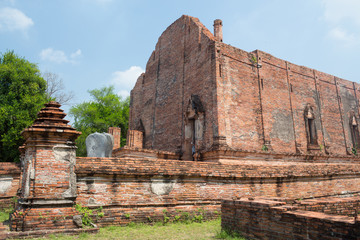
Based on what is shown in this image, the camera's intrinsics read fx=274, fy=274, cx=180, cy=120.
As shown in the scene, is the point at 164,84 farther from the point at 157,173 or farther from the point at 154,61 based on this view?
the point at 157,173

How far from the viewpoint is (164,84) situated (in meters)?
16.4

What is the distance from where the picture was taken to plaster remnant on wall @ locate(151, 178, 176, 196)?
6.44 meters

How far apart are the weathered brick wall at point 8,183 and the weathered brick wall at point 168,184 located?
20.7ft

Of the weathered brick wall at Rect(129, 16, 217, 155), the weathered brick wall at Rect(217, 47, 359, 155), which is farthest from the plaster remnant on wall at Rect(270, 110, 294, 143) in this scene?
the weathered brick wall at Rect(129, 16, 217, 155)

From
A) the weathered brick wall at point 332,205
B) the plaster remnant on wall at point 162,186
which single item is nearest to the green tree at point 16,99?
the plaster remnant on wall at point 162,186

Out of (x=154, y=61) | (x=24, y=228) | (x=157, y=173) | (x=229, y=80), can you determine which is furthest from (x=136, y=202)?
(x=154, y=61)

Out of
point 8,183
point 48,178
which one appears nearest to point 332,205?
point 48,178

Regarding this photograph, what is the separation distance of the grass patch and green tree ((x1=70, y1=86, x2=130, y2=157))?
22504 mm

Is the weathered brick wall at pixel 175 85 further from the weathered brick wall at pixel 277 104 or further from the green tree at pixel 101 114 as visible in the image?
the green tree at pixel 101 114

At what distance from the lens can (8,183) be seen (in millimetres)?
10391

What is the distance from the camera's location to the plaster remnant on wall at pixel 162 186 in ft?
21.1

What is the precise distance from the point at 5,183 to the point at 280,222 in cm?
1017

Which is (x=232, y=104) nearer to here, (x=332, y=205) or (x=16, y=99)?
(x=332, y=205)

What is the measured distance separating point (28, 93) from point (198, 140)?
12.1 metres
